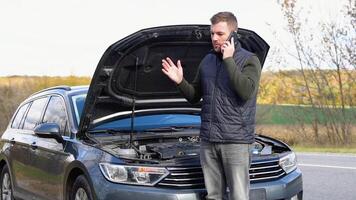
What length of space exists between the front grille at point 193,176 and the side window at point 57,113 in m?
1.67

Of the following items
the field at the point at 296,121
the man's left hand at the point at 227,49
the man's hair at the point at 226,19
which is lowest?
the field at the point at 296,121

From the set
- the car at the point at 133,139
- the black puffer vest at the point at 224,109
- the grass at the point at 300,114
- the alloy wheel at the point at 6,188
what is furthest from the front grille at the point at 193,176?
the grass at the point at 300,114

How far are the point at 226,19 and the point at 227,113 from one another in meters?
0.71

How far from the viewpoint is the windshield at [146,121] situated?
6465 mm

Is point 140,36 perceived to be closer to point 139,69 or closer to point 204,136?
point 139,69

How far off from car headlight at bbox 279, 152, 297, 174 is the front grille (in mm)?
227

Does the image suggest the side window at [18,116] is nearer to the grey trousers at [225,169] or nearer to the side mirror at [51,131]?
the side mirror at [51,131]

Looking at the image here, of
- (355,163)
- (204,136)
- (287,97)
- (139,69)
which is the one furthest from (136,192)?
(287,97)

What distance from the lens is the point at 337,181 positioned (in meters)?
10.3

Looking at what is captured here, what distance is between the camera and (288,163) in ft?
18.9

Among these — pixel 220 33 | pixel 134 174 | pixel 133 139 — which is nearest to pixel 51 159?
pixel 133 139

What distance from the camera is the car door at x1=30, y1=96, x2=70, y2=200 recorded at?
6074 mm

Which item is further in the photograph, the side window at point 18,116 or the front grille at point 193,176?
the side window at point 18,116

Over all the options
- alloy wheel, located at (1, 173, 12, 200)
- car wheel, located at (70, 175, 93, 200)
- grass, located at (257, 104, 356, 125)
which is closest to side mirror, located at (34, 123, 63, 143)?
car wheel, located at (70, 175, 93, 200)
